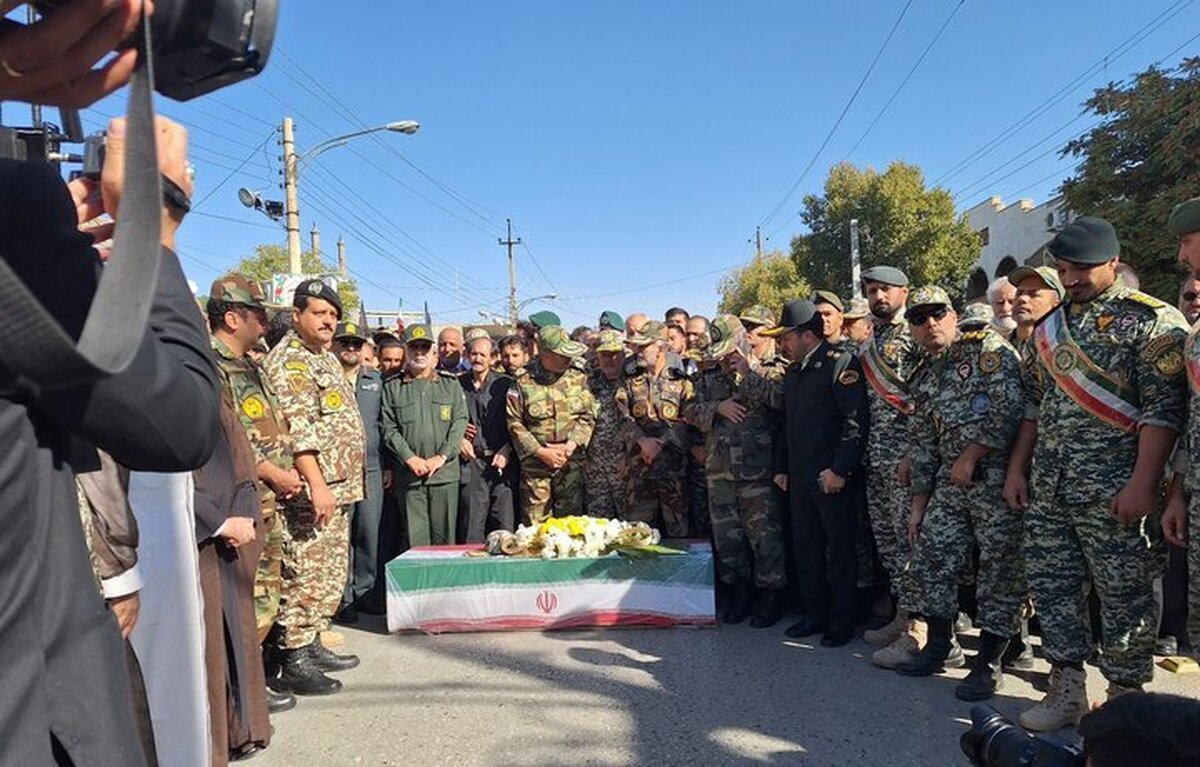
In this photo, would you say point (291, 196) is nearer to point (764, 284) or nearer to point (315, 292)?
point (315, 292)

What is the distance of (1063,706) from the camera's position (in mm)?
3412

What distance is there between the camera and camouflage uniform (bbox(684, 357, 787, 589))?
5.15 m

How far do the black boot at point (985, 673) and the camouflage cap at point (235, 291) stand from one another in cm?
403

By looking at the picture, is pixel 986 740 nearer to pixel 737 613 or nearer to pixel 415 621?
pixel 737 613

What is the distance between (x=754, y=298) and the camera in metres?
43.8

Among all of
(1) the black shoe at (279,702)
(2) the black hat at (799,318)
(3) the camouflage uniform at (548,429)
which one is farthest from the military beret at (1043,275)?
(1) the black shoe at (279,702)

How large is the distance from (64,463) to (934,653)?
426 centimetres

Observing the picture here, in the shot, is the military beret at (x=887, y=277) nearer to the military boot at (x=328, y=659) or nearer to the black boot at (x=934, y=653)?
the black boot at (x=934, y=653)

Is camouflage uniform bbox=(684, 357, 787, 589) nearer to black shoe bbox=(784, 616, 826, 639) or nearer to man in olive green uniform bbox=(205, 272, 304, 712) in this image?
black shoe bbox=(784, 616, 826, 639)

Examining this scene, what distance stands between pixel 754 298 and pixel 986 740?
4341 cm

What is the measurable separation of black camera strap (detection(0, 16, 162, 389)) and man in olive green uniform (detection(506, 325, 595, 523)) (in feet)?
17.0

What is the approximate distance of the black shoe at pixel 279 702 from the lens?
3.95 metres

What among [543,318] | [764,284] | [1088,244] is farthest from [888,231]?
[1088,244]

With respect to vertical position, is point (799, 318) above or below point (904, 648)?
above
